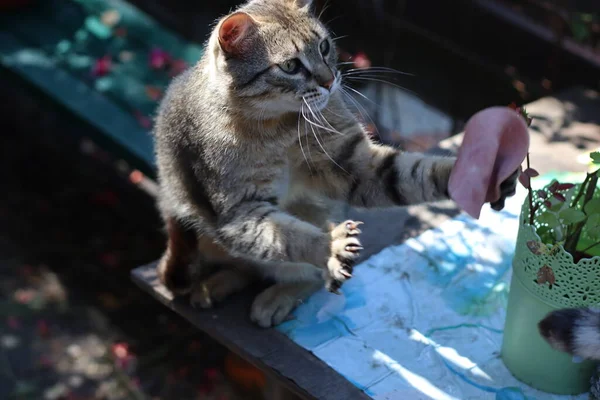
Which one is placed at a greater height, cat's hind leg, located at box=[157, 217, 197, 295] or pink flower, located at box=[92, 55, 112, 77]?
cat's hind leg, located at box=[157, 217, 197, 295]

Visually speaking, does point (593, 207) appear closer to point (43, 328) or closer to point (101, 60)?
point (43, 328)

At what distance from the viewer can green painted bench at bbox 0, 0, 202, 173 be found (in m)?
3.36

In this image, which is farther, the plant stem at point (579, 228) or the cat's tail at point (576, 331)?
the plant stem at point (579, 228)

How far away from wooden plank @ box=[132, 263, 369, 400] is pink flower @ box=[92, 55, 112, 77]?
184cm

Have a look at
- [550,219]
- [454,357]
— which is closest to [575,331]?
[550,219]

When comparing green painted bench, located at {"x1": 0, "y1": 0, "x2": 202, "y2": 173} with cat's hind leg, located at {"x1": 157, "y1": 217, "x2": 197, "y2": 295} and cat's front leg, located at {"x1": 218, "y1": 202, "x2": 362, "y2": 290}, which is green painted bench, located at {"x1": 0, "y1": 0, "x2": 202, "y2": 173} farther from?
cat's front leg, located at {"x1": 218, "y1": 202, "x2": 362, "y2": 290}

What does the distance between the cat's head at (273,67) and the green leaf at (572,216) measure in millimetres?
688

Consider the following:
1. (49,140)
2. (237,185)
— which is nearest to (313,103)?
(237,185)

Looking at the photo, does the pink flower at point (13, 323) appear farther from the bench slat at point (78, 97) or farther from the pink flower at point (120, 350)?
the bench slat at point (78, 97)

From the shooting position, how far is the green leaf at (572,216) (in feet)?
4.93

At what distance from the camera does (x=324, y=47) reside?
1.97m

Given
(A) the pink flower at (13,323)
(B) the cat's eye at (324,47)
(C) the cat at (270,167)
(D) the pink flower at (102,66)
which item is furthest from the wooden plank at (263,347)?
(D) the pink flower at (102,66)

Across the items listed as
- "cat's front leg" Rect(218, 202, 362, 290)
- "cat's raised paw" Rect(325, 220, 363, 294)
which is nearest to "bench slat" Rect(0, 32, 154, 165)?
"cat's front leg" Rect(218, 202, 362, 290)

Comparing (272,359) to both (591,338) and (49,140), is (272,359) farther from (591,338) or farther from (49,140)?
(49,140)
